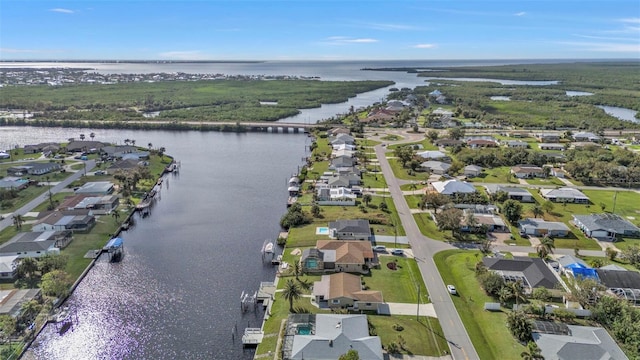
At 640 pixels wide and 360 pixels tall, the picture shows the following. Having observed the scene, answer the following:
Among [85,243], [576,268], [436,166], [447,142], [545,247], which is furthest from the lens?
[447,142]

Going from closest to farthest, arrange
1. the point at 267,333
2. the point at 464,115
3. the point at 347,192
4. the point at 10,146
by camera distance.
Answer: the point at 267,333
the point at 347,192
the point at 10,146
the point at 464,115

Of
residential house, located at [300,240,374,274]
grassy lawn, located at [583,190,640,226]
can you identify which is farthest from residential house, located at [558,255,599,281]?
grassy lawn, located at [583,190,640,226]

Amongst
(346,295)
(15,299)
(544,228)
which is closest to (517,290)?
(346,295)

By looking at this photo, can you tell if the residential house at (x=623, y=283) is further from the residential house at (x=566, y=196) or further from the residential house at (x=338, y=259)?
the residential house at (x=566, y=196)

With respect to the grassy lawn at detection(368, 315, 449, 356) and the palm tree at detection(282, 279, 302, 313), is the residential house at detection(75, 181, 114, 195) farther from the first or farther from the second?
the grassy lawn at detection(368, 315, 449, 356)

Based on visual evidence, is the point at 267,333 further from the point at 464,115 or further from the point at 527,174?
the point at 464,115

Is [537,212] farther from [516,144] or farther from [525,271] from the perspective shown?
[516,144]

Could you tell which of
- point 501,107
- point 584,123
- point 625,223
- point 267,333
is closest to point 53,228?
point 267,333
